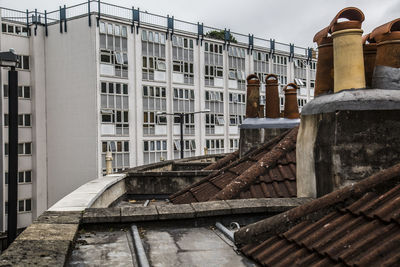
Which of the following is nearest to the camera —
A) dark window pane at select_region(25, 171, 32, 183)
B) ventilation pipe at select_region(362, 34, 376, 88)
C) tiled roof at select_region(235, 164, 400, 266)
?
tiled roof at select_region(235, 164, 400, 266)

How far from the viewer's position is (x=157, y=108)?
43469 millimetres

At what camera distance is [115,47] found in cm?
3981

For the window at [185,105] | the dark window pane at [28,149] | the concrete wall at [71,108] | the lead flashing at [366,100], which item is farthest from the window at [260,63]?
the lead flashing at [366,100]

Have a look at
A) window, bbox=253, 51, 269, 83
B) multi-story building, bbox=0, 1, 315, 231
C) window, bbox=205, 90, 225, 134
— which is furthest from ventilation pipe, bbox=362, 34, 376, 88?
window, bbox=253, 51, 269, 83

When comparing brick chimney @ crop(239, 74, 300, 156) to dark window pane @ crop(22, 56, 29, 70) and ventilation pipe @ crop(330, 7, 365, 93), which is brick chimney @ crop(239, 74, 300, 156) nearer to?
ventilation pipe @ crop(330, 7, 365, 93)

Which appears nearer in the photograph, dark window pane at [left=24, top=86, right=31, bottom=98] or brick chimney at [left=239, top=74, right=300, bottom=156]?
brick chimney at [left=239, top=74, right=300, bottom=156]

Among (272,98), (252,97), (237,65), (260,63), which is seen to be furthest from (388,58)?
(260,63)

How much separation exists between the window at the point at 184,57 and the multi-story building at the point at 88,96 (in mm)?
102

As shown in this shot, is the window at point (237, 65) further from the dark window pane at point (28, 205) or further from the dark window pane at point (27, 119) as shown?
the dark window pane at point (28, 205)

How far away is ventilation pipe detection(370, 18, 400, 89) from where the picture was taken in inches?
201

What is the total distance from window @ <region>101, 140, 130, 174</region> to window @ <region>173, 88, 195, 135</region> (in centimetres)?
673

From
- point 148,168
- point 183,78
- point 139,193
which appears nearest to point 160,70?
point 183,78

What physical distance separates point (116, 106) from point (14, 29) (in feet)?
36.7

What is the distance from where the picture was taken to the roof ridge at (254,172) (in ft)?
25.1
